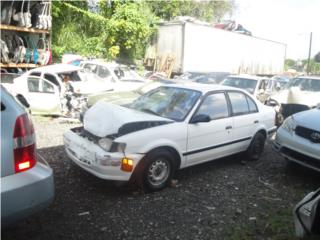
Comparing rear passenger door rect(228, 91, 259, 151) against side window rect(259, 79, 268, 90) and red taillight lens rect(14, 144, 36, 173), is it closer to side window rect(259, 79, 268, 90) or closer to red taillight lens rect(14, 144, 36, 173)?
red taillight lens rect(14, 144, 36, 173)

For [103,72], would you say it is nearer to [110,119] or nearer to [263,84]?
[263,84]

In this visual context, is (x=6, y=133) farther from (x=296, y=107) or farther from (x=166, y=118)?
(x=296, y=107)

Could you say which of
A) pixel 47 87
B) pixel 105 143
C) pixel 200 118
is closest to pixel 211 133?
pixel 200 118

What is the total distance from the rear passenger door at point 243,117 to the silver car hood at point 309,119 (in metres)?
0.73

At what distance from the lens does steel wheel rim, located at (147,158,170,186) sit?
457 centimetres

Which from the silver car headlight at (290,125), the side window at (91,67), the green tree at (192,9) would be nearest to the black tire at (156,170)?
the silver car headlight at (290,125)

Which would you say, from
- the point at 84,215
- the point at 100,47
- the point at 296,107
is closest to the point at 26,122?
the point at 84,215

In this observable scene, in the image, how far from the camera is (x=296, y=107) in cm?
890

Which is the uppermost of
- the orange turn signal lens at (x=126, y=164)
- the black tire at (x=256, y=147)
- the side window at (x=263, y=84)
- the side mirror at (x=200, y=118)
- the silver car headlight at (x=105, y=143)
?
the side window at (x=263, y=84)

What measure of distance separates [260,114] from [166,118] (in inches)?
84.8

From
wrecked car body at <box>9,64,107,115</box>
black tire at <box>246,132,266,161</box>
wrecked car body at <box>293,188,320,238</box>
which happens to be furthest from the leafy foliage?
wrecked car body at <box>293,188,320,238</box>

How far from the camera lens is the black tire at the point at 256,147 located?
614cm

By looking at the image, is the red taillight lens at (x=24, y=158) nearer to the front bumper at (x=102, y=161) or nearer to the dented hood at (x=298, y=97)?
the front bumper at (x=102, y=161)

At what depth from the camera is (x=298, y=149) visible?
17.1 ft
